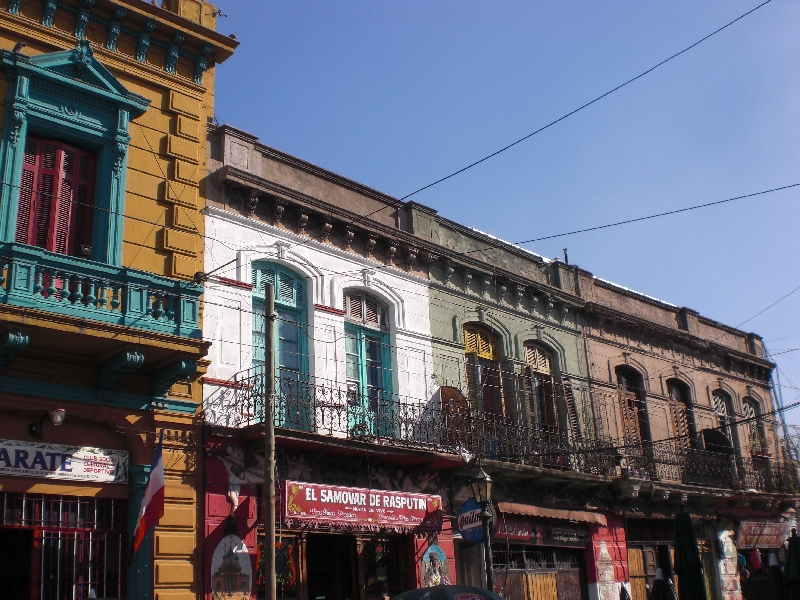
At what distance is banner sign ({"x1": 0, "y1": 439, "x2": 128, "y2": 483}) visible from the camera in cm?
1101

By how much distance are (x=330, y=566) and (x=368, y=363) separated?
3631 mm

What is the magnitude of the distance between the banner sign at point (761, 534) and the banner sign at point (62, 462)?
17.1 meters

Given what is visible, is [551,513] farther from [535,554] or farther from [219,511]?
[219,511]

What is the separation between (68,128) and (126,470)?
4865 millimetres

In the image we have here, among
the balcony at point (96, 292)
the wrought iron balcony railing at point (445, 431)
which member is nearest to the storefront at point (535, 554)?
the wrought iron balcony railing at point (445, 431)

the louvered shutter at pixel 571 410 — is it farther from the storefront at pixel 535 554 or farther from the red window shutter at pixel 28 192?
the red window shutter at pixel 28 192

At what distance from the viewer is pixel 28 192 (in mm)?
12422

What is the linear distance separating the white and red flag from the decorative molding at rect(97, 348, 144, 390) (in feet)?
4.19

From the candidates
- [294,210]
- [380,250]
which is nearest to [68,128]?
[294,210]

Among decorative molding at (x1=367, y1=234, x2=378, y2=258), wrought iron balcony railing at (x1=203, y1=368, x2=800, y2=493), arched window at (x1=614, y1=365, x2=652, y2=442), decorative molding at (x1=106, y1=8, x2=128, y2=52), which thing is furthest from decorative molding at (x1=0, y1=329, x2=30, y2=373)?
arched window at (x1=614, y1=365, x2=652, y2=442)

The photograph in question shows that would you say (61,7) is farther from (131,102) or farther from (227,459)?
(227,459)

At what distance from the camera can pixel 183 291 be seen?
1232 cm

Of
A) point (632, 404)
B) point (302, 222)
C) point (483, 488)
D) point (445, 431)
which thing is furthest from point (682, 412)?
point (302, 222)

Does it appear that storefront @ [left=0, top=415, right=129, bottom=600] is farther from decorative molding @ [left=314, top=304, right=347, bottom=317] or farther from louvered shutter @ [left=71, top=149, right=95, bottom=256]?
decorative molding @ [left=314, top=304, right=347, bottom=317]
